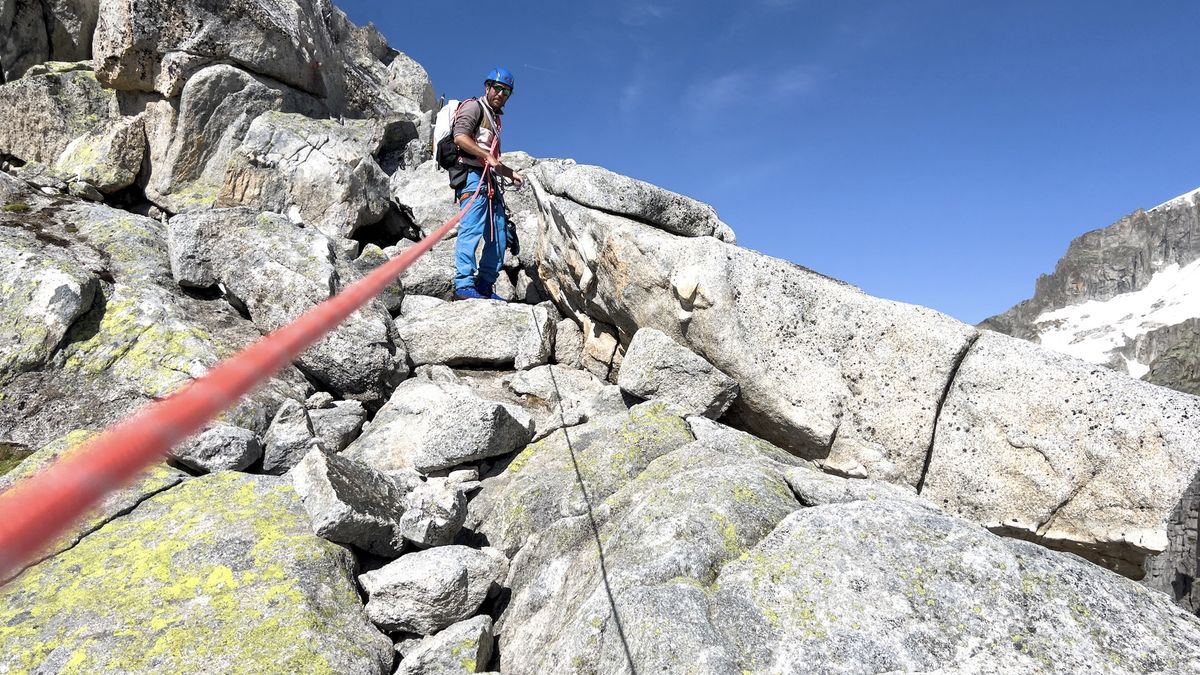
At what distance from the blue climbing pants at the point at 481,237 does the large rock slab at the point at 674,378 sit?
5.45 metres

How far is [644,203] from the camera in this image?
1248 centimetres

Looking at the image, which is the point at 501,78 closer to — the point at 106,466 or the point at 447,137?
the point at 447,137

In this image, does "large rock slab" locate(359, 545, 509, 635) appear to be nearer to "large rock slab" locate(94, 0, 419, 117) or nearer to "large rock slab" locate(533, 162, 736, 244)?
"large rock slab" locate(533, 162, 736, 244)

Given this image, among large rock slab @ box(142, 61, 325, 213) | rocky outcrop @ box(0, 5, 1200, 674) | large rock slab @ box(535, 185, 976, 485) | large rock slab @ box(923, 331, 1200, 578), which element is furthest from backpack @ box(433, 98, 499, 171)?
large rock slab @ box(923, 331, 1200, 578)

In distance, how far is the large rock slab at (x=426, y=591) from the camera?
6547 millimetres

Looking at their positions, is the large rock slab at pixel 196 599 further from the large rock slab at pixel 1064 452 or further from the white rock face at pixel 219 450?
the large rock slab at pixel 1064 452

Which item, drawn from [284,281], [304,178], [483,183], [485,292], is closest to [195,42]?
[304,178]

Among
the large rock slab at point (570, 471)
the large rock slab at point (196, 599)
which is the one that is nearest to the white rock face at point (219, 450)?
the large rock slab at point (196, 599)

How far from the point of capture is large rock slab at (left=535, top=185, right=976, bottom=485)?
9.43 meters

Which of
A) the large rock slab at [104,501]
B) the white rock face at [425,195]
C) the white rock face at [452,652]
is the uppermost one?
the white rock face at [425,195]

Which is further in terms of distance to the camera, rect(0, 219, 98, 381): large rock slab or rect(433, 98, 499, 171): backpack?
rect(433, 98, 499, 171): backpack

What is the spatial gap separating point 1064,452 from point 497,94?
1297 centimetres

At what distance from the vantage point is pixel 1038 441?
8406 millimetres

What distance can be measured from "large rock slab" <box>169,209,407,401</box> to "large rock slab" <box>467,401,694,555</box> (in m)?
3.62
